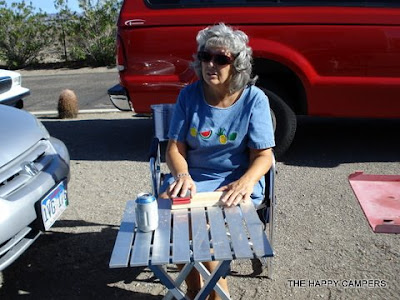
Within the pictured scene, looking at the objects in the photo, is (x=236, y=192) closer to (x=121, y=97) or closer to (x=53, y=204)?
(x=53, y=204)

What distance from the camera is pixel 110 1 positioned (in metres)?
15.0

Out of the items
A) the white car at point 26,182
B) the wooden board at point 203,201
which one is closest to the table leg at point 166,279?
the wooden board at point 203,201

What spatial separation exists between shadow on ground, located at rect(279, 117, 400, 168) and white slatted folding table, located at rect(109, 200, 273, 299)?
2.59 meters

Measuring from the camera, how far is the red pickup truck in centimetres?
430

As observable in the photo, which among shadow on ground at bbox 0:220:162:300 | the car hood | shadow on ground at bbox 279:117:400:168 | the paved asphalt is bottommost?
shadow on ground at bbox 279:117:400:168

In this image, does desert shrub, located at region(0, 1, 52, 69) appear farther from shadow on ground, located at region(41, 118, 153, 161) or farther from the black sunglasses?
the black sunglasses

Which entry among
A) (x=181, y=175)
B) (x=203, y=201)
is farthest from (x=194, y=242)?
(x=181, y=175)

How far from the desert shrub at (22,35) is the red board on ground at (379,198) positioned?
1389cm

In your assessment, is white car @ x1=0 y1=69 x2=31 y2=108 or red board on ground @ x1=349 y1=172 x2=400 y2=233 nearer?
red board on ground @ x1=349 y1=172 x2=400 y2=233

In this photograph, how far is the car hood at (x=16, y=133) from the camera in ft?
9.20

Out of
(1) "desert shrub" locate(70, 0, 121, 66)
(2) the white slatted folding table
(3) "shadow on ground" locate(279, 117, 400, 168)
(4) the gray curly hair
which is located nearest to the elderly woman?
(4) the gray curly hair

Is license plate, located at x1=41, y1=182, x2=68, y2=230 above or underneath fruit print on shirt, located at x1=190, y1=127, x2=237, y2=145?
underneath

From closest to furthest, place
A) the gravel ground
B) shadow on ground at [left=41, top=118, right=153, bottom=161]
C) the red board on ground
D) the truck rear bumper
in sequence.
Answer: the gravel ground
the red board on ground
the truck rear bumper
shadow on ground at [left=41, top=118, right=153, bottom=161]

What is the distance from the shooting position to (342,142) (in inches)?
212
